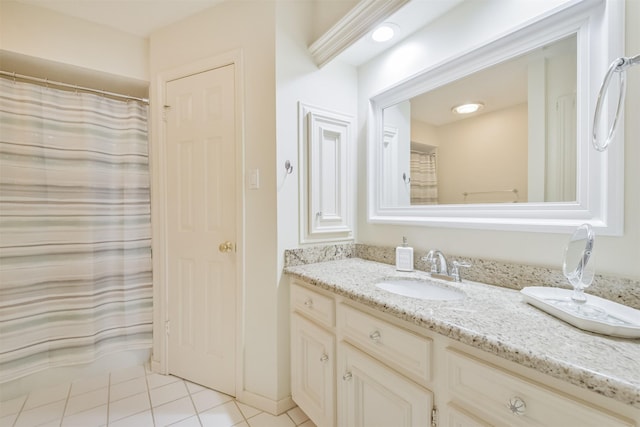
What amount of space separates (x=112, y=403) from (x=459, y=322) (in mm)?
1995

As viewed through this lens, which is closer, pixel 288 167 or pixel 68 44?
pixel 288 167

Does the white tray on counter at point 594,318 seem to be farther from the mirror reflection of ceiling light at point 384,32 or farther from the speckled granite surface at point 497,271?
the mirror reflection of ceiling light at point 384,32

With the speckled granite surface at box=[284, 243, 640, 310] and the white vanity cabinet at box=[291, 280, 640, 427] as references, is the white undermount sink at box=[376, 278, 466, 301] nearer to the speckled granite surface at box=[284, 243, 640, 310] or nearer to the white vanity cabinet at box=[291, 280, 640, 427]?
the speckled granite surface at box=[284, 243, 640, 310]

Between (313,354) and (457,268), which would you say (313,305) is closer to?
(313,354)

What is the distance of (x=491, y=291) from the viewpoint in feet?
3.56

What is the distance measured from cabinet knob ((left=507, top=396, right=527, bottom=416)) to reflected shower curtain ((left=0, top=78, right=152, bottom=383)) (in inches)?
86.9

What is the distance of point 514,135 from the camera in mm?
1165

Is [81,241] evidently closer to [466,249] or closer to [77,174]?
[77,174]

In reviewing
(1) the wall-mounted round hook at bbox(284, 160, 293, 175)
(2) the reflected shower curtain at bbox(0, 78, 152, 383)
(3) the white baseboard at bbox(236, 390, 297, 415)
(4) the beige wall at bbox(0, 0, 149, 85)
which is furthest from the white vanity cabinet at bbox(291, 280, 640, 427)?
(4) the beige wall at bbox(0, 0, 149, 85)

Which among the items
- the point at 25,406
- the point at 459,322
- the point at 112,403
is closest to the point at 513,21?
the point at 459,322

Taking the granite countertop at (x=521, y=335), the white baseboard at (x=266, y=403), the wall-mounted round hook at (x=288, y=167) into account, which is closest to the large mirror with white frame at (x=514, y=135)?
the granite countertop at (x=521, y=335)

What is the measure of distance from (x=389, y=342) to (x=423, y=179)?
36.2 inches

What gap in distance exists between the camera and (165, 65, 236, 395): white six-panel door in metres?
1.68

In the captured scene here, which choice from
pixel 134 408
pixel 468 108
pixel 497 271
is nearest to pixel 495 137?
pixel 468 108
